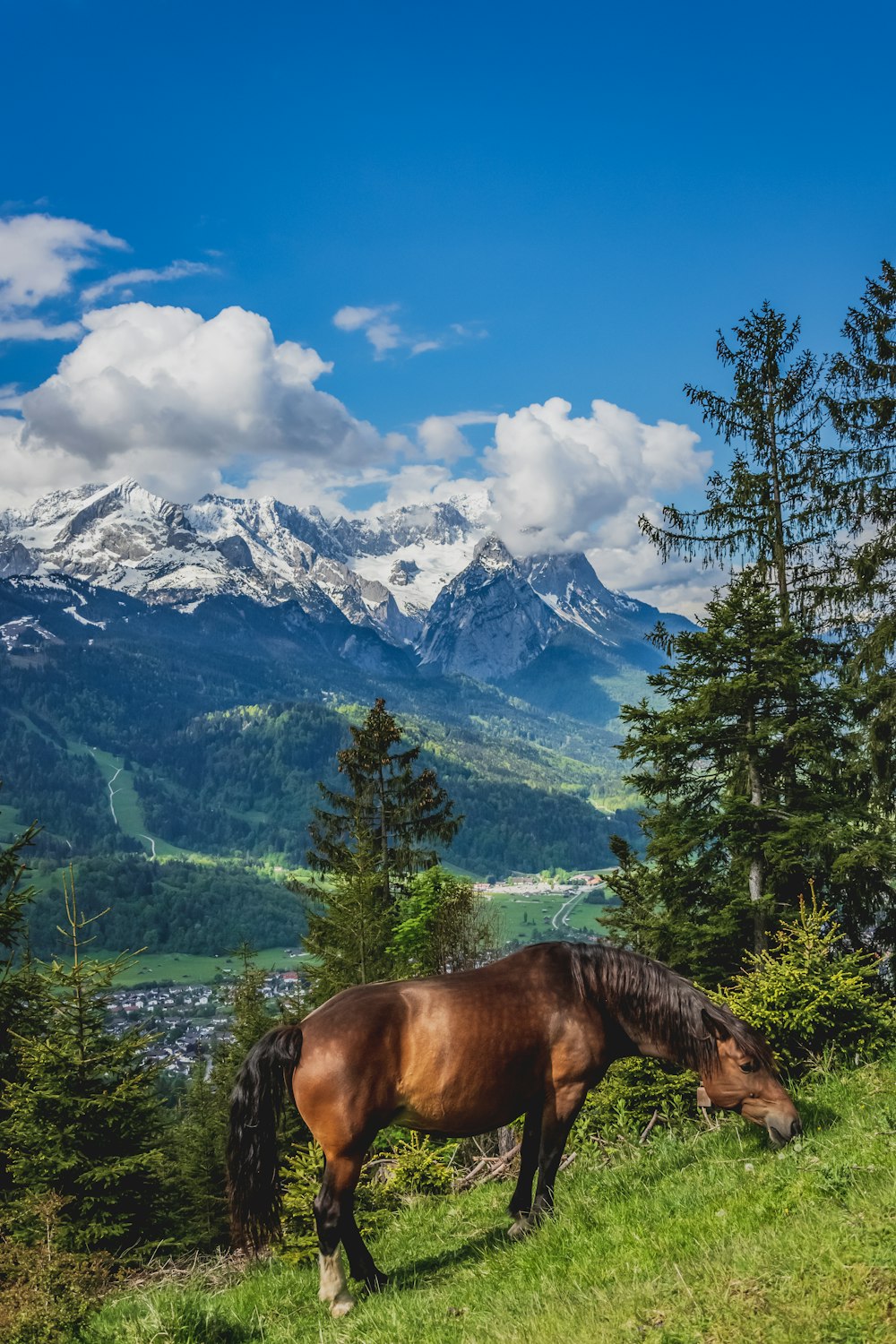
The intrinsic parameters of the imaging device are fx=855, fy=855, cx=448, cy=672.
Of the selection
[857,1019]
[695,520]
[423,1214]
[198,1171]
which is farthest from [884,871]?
[198,1171]

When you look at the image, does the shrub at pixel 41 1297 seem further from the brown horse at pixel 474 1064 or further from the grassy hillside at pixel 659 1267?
the brown horse at pixel 474 1064

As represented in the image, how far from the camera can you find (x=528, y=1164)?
24.0 ft

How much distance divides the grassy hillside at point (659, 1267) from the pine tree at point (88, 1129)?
595 cm

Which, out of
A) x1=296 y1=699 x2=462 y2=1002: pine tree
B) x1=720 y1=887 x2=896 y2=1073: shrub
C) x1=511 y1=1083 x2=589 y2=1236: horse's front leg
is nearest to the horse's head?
x1=511 y1=1083 x2=589 y2=1236: horse's front leg

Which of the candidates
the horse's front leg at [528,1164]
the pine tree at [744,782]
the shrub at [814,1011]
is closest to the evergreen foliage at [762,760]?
the pine tree at [744,782]

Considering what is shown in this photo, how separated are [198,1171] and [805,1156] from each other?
4013 cm

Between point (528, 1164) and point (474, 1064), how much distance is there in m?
1.32

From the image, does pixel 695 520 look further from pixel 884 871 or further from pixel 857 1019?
pixel 857 1019

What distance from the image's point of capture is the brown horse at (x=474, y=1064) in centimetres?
666

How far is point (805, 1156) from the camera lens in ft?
21.6

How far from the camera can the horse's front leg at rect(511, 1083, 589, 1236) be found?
6965mm

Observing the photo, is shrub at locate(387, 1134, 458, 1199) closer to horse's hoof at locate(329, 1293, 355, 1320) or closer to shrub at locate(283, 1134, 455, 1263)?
shrub at locate(283, 1134, 455, 1263)

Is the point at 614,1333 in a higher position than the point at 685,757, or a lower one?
lower

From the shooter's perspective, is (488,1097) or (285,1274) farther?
(285,1274)
